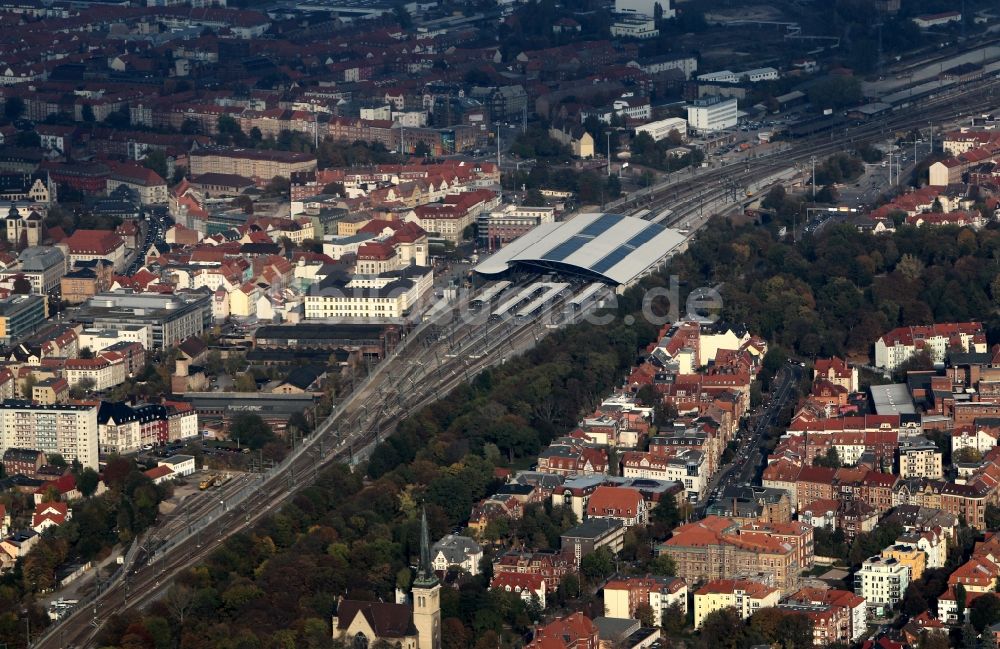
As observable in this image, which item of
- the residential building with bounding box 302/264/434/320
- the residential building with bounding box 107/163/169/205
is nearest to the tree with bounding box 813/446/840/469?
the residential building with bounding box 302/264/434/320

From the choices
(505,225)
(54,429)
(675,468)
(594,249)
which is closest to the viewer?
(675,468)

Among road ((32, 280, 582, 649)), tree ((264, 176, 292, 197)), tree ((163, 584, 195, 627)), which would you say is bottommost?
tree ((264, 176, 292, 197))

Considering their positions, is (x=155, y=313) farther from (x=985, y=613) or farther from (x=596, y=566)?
(x=985, y=613)

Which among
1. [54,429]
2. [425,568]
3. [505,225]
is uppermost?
[425,568]

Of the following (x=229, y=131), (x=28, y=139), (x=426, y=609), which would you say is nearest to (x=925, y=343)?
(x=426, y=609)

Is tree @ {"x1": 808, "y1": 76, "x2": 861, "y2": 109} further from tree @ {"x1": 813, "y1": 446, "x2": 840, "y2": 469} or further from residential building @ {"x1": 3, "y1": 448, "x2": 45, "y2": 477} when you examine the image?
residential building @ {"x1": 3, "y1": 448, "x2": 45, "y2": 477}

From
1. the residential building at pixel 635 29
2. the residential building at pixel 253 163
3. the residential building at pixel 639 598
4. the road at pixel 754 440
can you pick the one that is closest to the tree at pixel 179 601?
the residential building at pixel 639 598
